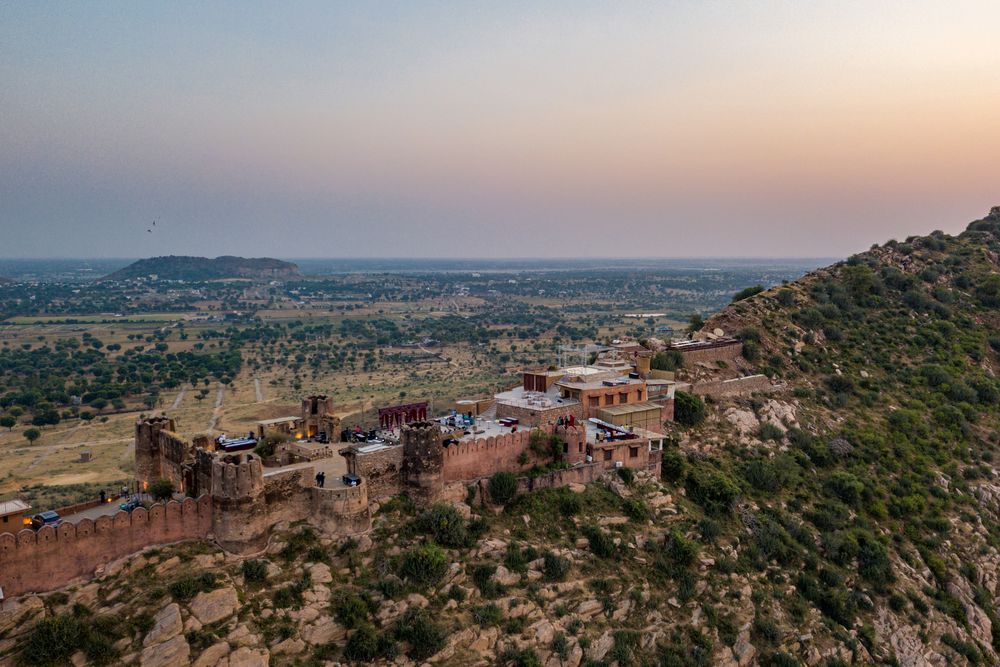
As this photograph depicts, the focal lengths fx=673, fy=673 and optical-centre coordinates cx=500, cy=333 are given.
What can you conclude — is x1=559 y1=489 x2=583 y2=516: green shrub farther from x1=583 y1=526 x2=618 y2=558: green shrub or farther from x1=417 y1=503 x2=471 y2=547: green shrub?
x1=417 y1=503 x2=471 y2=547: green shrub

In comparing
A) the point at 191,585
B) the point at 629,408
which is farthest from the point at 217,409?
the point at 191,585

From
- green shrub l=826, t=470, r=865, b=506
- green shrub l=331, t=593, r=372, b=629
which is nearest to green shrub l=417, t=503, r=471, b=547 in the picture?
green shrub l=331, t=593, r=372, b=629

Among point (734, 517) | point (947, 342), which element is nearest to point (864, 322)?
point (947, 342)

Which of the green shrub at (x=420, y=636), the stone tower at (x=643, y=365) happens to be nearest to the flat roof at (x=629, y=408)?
the stone tower at (x=643, y=365)

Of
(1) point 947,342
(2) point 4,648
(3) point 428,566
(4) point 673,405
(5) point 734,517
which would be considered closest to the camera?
(2) point 4,648

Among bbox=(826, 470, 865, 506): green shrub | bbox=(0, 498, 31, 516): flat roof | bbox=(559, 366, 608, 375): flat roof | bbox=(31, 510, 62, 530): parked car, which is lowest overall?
bbox=(826, 470, 865, 506): green shrub

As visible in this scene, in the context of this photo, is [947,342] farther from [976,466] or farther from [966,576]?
[966,576]

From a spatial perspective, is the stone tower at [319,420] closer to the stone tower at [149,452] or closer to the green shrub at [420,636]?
the stone tower at [149,452]
